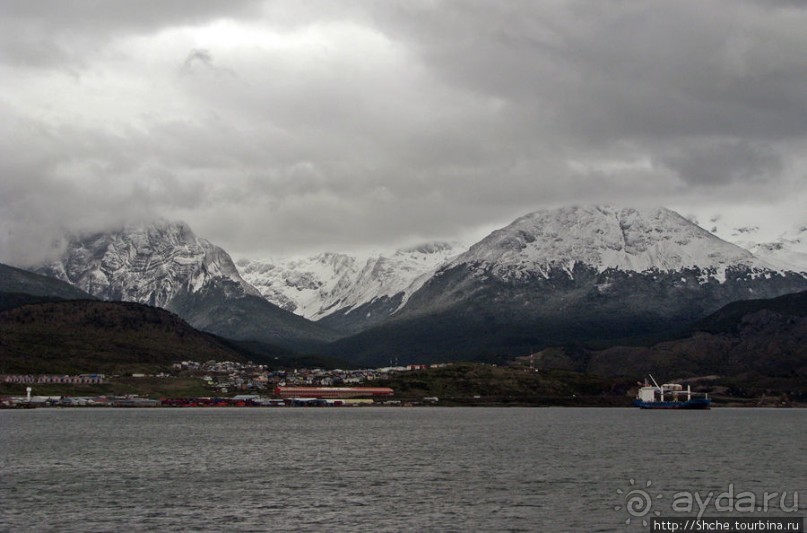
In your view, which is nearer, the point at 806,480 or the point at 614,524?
the point at 614,524

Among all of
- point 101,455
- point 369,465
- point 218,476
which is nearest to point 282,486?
point 218,476

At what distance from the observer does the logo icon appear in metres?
119

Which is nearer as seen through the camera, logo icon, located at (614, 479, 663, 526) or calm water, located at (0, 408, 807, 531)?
calm water, located at (0, 408, 807, 531)

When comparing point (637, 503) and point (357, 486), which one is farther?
point (357, 486)

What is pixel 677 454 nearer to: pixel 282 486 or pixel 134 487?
pixel 282 486

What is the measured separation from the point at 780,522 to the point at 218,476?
78.0m

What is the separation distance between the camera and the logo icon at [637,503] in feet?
392

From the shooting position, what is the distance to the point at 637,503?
12862cm

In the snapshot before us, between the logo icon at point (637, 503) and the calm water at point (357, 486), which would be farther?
the logo icon at point (637, 503)

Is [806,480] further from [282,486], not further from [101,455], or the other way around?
[101,455]

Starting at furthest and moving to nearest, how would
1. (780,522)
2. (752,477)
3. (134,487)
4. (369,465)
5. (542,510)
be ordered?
(369,465)
(752,477)
(134,487)
(542,510)
(780,522)

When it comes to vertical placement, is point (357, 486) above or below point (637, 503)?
above

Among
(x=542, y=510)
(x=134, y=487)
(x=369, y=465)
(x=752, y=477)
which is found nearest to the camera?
(x=542, y=510)

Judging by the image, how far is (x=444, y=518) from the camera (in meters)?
119
